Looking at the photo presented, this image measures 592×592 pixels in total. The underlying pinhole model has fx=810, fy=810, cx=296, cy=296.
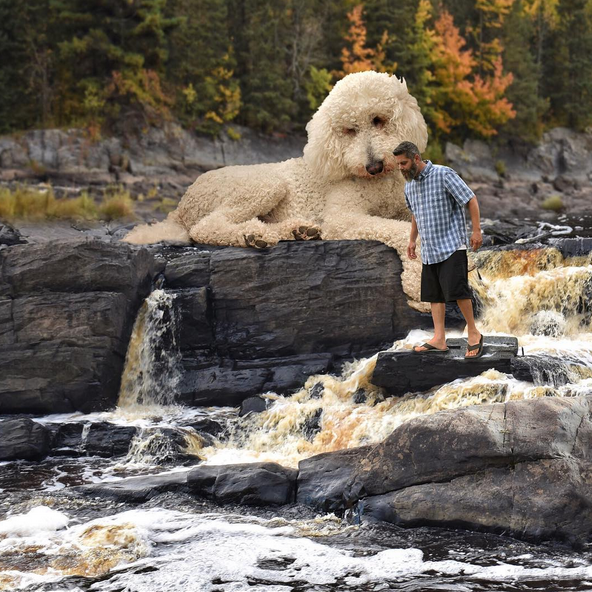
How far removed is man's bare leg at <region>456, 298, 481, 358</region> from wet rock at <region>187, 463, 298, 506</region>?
5.77ft

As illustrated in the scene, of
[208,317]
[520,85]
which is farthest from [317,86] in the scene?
[208,317]

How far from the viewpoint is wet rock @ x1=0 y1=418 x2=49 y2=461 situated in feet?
20.6

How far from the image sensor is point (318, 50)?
25.6 meters

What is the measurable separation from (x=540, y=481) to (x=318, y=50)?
75.0ft

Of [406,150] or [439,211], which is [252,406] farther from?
[406,150]

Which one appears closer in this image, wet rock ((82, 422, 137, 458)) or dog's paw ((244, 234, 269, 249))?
wet rock ((82, 422, 137, 458))

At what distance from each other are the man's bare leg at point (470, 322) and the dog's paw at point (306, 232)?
82.0 inches

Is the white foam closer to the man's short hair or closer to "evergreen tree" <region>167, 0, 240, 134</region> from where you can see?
the man's short hair

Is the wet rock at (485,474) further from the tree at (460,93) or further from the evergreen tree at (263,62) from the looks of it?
the tree at (460,93)

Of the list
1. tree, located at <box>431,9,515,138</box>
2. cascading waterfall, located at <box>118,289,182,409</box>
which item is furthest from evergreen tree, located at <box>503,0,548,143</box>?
cascading waterfall, located at <box>118,289,182,409</box>

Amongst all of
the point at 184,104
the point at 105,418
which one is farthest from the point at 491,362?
the point at 184,104

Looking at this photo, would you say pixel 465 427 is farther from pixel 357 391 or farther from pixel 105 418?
pixel 105 418

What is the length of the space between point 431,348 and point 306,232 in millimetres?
1975

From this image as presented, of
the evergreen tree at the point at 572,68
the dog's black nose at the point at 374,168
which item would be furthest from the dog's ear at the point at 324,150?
the evergreen tree at the point at 572,68
